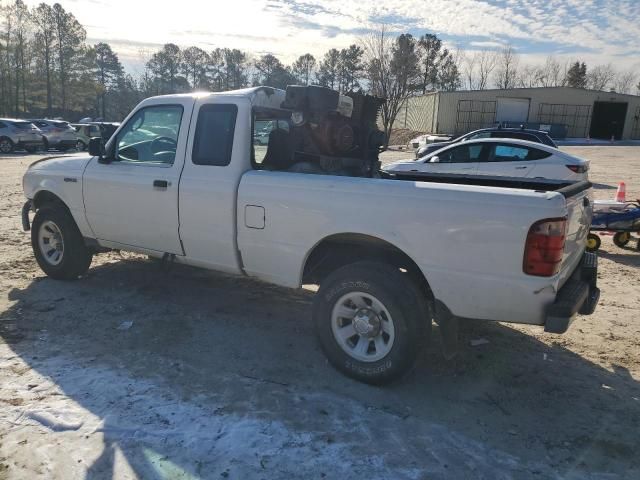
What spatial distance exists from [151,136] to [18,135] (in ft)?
74.3

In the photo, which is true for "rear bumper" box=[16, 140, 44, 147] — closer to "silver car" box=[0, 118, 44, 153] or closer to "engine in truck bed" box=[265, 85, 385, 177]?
"silver car" box=[0, 118, 44, 153]

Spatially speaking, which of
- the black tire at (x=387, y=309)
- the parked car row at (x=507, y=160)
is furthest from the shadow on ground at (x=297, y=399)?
the parked car row at (x=507, y=160)

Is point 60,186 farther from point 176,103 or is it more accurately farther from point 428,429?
point 428,429

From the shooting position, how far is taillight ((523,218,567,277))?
2.96 m

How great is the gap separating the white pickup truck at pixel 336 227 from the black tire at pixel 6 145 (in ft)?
71.4

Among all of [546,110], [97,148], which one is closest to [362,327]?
[97,148]

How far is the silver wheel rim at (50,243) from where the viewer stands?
18.4 feet

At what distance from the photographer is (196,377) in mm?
3736

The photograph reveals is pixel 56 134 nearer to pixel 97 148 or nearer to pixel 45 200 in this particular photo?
pixel 45 200

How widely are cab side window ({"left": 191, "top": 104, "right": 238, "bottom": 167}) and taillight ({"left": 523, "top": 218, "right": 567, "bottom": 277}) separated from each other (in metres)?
2.52

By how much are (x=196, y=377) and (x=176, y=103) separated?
2535 mm

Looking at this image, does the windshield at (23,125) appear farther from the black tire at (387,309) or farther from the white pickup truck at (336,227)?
the black tire at (387,309)

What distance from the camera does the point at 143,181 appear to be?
4727mm

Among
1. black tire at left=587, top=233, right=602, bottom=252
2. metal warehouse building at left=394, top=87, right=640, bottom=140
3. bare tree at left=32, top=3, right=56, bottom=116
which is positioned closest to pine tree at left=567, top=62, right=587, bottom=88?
metal warehouse building at left=394, top=87, right=640, bottom=140
